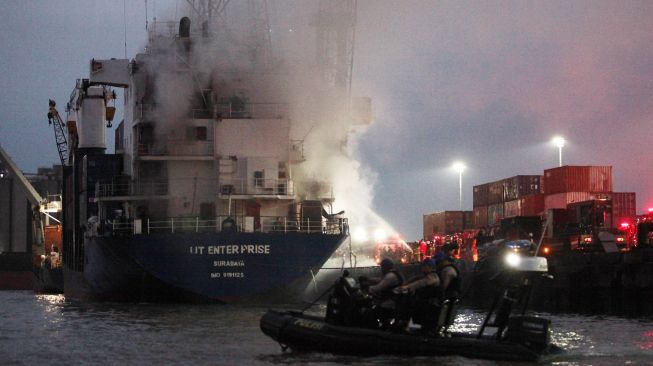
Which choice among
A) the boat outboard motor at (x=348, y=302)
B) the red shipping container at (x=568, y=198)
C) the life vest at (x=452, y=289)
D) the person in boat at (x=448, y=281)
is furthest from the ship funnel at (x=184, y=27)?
the life vest at (x=452, y=289)

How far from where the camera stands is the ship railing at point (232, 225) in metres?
38.4

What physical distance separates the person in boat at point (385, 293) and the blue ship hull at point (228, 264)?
1589 centimetres

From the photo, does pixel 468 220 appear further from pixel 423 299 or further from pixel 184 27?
pixel 423 299

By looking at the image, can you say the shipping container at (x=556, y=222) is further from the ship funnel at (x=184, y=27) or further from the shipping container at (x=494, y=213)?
the ship funnel at (x=184, y=27)

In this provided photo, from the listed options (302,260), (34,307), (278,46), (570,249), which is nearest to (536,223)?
(570,249)

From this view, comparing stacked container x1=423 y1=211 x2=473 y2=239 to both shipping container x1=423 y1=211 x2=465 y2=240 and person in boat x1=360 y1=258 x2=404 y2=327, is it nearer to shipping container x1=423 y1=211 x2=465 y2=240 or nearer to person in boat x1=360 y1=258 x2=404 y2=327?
shipping container x1=423 y1=211 x2=465 y2=240

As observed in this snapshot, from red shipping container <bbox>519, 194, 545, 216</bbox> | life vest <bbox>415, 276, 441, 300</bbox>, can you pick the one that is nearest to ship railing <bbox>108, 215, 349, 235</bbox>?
life vest <bbox>415, 276, 441, 300</bbox>

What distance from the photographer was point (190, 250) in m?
37.1

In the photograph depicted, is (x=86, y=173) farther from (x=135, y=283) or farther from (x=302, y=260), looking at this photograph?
(x=302, y=260)

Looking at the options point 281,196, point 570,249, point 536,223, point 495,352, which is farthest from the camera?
point 536,223

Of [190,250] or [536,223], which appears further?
[536,223]

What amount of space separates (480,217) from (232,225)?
3697 cm

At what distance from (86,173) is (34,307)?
6.52 metres

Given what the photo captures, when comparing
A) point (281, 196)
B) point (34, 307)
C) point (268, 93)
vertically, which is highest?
point (268, 93)
